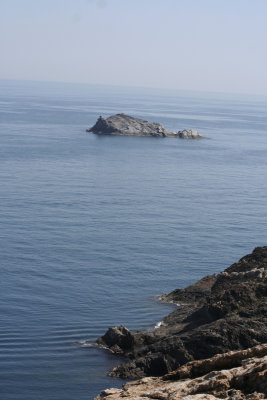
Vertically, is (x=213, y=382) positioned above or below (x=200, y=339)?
above

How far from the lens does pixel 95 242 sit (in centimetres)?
7506

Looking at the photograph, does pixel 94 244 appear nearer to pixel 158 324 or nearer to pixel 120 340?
pixel 158 324

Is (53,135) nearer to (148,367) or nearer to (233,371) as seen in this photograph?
(148,367)

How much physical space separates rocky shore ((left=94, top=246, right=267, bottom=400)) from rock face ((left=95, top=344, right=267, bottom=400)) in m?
0.05

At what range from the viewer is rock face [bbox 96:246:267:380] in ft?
136

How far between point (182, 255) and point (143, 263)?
227 inches

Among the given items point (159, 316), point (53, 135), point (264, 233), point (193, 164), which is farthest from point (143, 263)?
point (53, 135)

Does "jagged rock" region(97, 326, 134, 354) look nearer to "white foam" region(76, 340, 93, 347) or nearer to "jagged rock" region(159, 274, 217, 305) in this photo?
"white foam" region(76, 340, 93, 347)

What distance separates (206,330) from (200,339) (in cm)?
92

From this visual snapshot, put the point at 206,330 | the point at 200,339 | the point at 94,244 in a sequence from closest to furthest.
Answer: the point at 200,339 < the point at 206,330 < the point at 94,244

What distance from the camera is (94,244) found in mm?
74250

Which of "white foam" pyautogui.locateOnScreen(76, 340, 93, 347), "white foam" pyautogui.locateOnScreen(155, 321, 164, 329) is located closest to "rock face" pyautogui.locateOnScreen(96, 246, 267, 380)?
"white foam" pyautogui.locateOnScreen(155, 321, 164, 329)

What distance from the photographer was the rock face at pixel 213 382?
2552 cm

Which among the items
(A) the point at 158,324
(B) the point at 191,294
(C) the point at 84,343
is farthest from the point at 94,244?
(C) the point at 84,343
